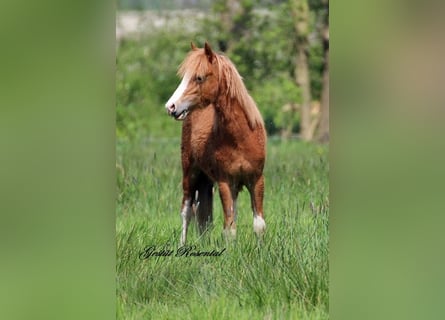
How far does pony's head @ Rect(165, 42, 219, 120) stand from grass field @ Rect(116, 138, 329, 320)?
145mm

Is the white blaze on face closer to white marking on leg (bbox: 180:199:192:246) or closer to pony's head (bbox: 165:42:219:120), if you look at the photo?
pony's head (bbox: 165:42:219:120)

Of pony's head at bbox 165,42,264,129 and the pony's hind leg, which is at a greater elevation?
pony's head at bbox 165,42,264,129

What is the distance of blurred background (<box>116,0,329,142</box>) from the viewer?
260cm

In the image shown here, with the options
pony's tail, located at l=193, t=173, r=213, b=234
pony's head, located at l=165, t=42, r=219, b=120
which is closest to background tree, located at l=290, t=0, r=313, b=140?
pony's head, located at l=165, t=42, r=219, b=120

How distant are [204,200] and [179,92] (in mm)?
378

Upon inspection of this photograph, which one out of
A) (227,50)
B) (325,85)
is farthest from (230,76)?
(325,85)

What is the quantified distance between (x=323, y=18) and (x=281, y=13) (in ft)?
0.46

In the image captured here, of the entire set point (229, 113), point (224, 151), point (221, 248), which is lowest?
point (221, 248)

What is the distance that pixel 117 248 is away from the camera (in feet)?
8.33

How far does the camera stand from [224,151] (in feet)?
8.70

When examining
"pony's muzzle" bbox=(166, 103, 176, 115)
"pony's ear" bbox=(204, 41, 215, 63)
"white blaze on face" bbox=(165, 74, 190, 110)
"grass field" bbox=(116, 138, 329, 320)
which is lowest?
"grass field" bbox=(116, 138, 329, 320)

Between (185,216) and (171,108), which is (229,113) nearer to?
(171,108)
